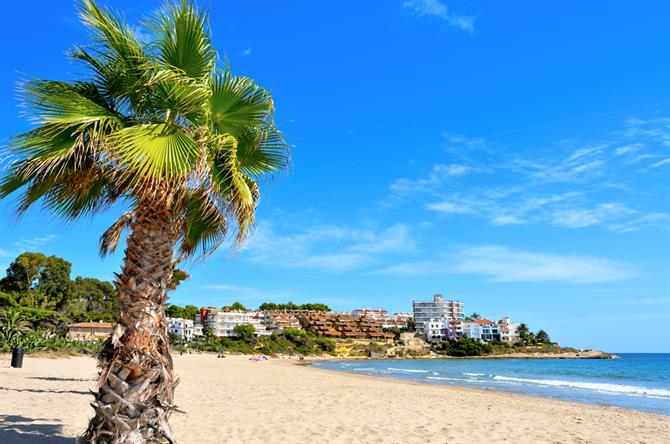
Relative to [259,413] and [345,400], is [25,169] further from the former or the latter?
[345,400]

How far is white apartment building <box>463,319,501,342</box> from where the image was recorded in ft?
433

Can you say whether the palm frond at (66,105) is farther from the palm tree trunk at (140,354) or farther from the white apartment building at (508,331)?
the white apartment building at (508,331)

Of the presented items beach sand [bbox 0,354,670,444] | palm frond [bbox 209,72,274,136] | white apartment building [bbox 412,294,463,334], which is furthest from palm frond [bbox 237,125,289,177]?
white apartment building [bbox 412,294,463,334]

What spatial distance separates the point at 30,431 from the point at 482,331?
138103 millimetres

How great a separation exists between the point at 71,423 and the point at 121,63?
6.33m

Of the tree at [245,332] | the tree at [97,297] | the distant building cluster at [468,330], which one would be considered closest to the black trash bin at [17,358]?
the tree at [97,297]

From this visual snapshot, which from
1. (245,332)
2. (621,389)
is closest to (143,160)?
(621,389)

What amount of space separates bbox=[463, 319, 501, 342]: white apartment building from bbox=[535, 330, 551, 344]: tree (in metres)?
14.9

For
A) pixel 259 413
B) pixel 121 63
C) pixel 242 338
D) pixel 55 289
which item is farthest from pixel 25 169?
pixel 242 338

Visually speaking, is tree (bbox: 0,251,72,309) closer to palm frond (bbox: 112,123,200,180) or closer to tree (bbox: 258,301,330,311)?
palm frond (bbox: 112,123,200,180)

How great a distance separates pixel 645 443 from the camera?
9453 mm

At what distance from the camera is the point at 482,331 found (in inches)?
5256

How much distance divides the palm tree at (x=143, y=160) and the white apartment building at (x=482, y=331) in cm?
13527

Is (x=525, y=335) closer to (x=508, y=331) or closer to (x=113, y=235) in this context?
(x=508, y=331)
